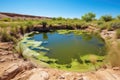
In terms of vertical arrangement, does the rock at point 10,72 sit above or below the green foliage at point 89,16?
below

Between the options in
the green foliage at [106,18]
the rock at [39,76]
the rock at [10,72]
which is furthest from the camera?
the green foliage at [106,18]

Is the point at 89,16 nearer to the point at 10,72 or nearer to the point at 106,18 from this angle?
the point at 106,18

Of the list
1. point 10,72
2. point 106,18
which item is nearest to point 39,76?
point 10,72

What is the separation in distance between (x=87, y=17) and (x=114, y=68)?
2380 cm

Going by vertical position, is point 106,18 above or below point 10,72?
above

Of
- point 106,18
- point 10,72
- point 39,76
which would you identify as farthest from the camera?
point 106,18

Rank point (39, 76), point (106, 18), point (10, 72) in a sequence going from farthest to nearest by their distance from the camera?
point (106, 18) → point (10, 72) → point (39, 76)

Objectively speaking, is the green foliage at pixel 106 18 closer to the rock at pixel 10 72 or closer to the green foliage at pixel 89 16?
the green foliage at pixel 89 16

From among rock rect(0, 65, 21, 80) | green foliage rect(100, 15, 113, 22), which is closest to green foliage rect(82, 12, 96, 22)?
green foliage rect(100, 15, 113, 22)

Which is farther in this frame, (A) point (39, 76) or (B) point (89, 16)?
(B) point (89, 16)

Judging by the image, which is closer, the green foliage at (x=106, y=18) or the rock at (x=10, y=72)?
the rock at (x=10, y=72)

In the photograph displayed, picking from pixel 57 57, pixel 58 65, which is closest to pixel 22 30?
pixel 57 57

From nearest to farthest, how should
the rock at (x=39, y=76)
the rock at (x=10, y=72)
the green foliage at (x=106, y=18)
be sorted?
the rock at (x=39, y=76) < the rock at (x=10, y=72) < the green foliage at (x=106, y=18)

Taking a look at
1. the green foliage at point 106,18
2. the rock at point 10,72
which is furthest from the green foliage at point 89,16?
the rock at point 10,72
